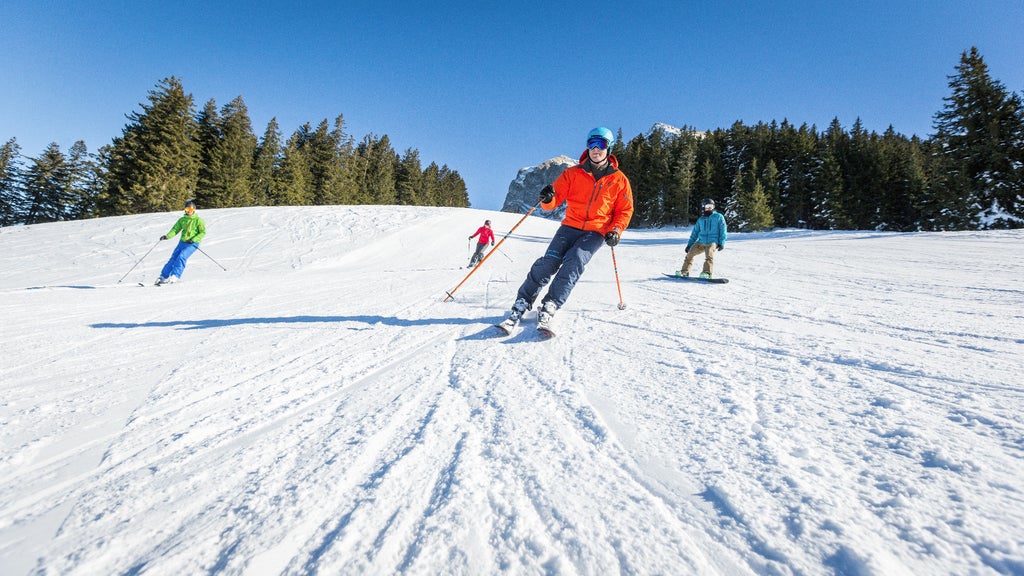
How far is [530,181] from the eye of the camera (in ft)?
466

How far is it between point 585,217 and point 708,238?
4.69 meters

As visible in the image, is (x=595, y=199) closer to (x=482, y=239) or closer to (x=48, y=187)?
(x=482, y=239)

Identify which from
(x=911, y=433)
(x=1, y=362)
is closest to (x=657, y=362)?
(x=911, y=433)

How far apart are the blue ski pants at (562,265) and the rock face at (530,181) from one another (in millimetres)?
130030

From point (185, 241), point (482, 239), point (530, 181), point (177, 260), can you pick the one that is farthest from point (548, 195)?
point (530, 181)

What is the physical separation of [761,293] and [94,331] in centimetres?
731

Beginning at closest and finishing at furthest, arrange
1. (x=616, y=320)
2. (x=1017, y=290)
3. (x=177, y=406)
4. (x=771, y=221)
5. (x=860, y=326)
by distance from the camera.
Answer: (x=177, y=406)
(x=860, y=326)
(x=616, y=320)
(x=1017, y=290)
(x=771, y=221)

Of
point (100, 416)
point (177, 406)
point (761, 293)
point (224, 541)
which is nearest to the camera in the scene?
point (224, 541)

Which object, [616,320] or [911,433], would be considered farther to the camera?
[616,320]

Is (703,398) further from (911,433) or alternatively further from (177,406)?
(177,406)

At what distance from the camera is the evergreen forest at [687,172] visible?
74.9ft

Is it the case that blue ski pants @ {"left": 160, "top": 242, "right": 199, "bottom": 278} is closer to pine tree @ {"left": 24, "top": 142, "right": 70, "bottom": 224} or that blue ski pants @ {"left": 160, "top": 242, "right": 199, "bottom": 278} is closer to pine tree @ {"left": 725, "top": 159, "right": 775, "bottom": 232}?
pine tree @ {"left": 725, "top": 159, "right": 775, "bottom": 232}

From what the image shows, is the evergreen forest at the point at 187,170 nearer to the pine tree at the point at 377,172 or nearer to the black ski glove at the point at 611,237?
the pine tree at the point at 377,172

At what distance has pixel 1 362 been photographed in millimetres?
2602
